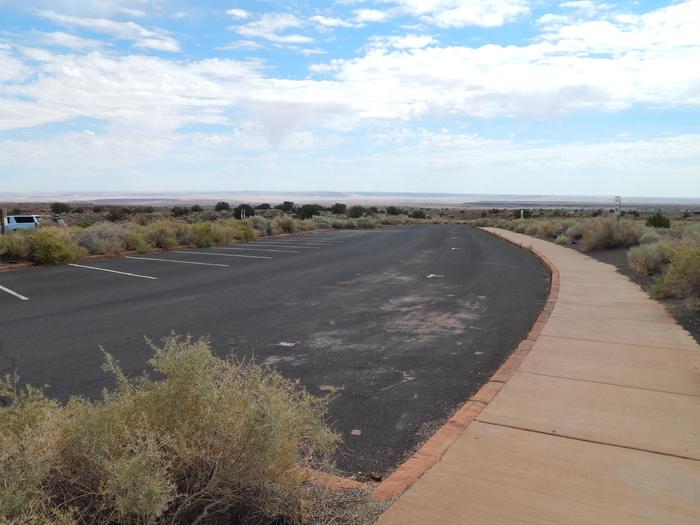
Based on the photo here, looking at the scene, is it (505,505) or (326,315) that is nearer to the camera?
(505,505)

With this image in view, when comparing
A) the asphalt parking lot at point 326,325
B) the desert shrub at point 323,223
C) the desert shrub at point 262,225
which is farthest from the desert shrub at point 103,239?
the desert shrub at point 323,223

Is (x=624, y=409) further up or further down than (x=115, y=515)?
further down

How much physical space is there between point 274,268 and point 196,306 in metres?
6.79

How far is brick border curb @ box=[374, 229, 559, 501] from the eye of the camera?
13.3 ft

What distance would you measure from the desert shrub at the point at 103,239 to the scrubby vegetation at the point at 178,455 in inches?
771

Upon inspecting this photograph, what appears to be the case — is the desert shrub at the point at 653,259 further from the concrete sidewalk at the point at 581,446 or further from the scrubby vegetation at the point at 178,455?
the scrubby vegetation at the point at 178,455

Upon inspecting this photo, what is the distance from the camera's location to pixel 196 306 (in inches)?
448

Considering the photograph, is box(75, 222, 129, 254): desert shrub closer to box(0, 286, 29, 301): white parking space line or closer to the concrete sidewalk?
box(0, 286, 29, 301): white parking space line

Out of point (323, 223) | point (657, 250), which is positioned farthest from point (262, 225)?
point (657, 250)

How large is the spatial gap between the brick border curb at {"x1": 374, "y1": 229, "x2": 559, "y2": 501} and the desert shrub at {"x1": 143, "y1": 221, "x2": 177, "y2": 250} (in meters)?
19.8

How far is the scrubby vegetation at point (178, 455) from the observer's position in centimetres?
286

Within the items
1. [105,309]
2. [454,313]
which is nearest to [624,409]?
[454,313]

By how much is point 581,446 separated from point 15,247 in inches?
745

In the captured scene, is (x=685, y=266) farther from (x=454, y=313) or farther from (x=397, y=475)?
(x=397, y=475)
